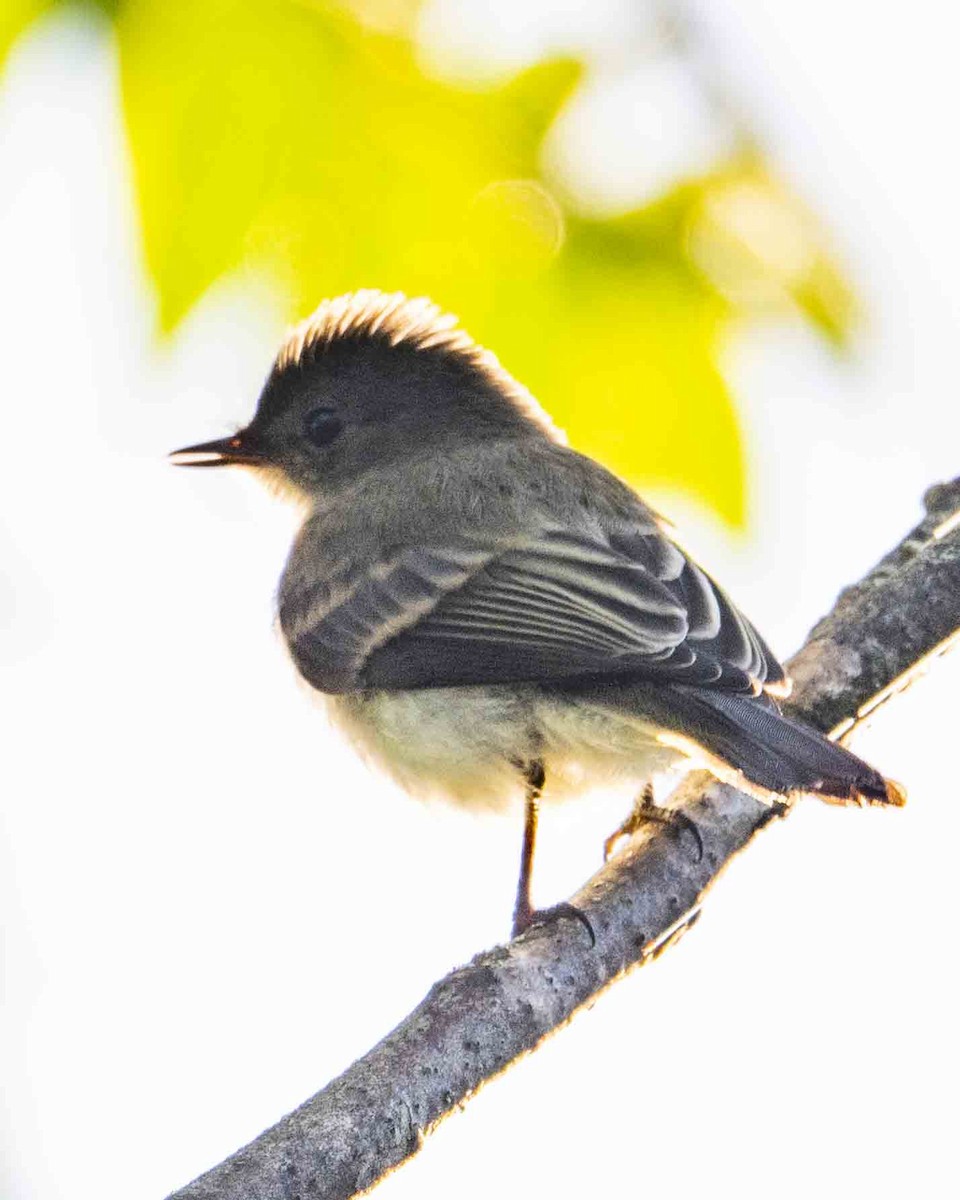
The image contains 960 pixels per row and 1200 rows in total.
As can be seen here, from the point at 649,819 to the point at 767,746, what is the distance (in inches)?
17.3

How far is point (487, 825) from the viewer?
10.1 ft

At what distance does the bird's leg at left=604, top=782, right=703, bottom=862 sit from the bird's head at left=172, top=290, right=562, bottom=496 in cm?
130

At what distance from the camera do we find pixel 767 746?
237 centimetres

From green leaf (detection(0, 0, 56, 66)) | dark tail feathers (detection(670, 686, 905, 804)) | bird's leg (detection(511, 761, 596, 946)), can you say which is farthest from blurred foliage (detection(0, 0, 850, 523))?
bird's leg (detection(511, 761, 596, 946))

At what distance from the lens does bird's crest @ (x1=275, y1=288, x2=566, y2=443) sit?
3945 millimetres

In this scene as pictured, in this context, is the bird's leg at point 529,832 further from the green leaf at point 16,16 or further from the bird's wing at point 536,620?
the green leaf at point 16,16

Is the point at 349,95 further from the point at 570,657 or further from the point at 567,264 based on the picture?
the point at 570,657

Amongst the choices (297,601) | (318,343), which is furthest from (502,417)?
(297,601)

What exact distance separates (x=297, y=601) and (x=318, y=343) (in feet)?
2.64

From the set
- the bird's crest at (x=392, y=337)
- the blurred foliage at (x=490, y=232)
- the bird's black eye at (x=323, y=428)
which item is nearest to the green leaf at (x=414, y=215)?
the blurred foliage at (x=490, y=232)

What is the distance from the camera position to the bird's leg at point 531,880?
7.75 ft

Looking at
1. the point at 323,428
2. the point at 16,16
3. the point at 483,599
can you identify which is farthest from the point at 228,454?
the point at 16,16

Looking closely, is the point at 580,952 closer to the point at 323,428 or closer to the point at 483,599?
the point at 483,599

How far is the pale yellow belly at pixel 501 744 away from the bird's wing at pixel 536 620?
0.16 feet
